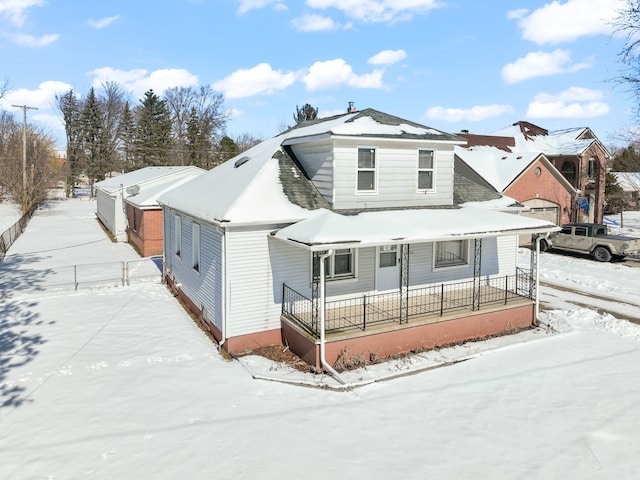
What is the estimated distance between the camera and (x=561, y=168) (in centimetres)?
3841

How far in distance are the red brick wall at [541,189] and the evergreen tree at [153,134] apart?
174 ft

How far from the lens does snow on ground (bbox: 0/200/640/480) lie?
669 centimetres

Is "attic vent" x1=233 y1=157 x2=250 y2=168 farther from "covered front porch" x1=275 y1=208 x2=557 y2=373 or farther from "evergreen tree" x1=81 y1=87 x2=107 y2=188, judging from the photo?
"evergreen tree" x1=81 y1=87 x2=107 y2=188

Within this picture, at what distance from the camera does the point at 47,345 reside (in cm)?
1127

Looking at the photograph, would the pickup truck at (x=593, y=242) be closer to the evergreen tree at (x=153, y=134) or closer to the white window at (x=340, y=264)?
the white window at (x=340, y=264)

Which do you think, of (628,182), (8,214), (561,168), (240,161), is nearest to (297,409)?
(240,161)

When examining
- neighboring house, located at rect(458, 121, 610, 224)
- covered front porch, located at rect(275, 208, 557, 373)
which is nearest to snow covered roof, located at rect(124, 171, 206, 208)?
covered front porch, located at rect(275, 208, 557, 373)

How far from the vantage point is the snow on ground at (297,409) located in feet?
21.9

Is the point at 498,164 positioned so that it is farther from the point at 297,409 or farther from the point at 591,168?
the point at 297,409

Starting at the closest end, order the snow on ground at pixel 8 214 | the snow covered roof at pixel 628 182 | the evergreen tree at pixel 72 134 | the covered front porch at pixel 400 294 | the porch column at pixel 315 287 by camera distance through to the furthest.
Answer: the covered front porch at pixel 400 294 < the porch column at pixel 315 287 < the snow on ground at pixel 8 214 < the snow covered roof at pixel 628 182 < the evergreen tree at pixel 72 134

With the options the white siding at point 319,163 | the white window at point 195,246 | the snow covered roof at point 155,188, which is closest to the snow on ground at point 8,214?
the snow covered roof at point 155,188

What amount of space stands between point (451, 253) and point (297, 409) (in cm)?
790

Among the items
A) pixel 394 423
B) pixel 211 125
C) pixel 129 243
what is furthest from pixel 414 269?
pixel 211 125

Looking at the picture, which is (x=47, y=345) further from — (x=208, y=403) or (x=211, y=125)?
(x=211, y=125)
